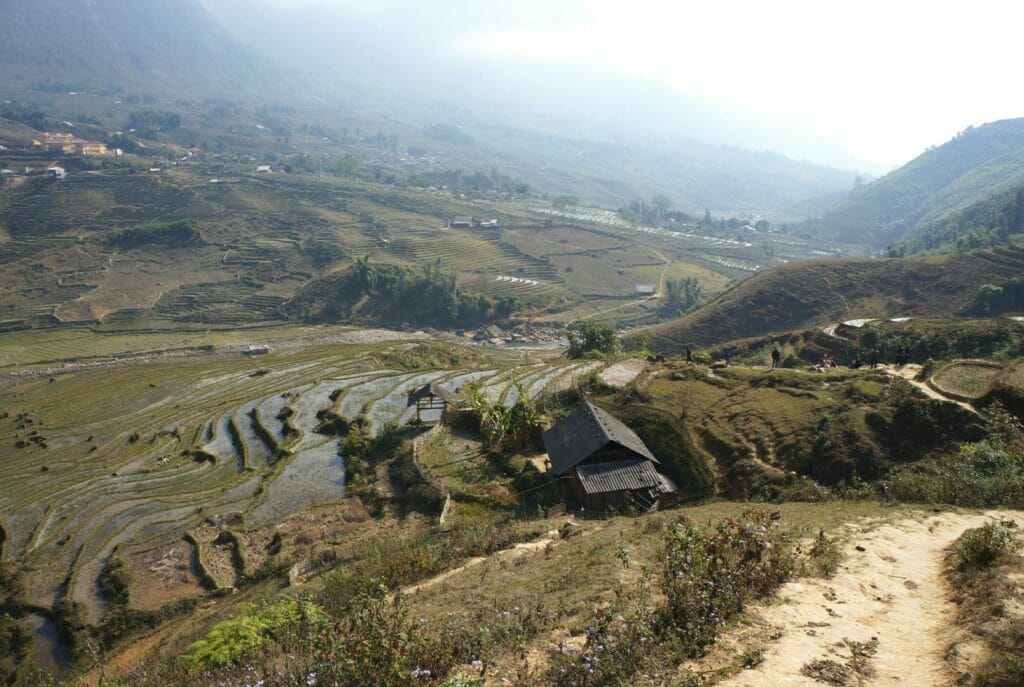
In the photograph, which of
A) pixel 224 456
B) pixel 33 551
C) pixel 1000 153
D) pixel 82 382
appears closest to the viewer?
pixel 33 551

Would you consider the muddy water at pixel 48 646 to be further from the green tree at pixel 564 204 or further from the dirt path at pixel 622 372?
the green tree at pixel 564 204

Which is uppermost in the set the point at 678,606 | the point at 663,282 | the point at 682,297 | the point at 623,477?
the point at 678,606

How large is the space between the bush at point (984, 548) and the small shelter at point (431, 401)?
25.5m

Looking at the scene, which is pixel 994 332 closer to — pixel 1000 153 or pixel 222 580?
pixel 222 580

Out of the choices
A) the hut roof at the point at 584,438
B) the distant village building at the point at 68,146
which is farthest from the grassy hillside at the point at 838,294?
the distant village building at the point at 68,146

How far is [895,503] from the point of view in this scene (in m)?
15.3

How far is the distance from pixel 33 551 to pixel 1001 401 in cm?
3769

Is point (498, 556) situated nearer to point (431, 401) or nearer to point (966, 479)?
point (966, 479)

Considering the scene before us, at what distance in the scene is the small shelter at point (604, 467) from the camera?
20.4 metres

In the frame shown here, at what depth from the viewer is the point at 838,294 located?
68.6 m

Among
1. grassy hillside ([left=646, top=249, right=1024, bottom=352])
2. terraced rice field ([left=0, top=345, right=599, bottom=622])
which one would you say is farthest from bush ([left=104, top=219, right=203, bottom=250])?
grassy hillside ([left=646, top=249, right=1024, bottom=352])

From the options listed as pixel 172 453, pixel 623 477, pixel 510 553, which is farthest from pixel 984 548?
pixel 172 453

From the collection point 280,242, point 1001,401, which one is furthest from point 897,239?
point 1001,401

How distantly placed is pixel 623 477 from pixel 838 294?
59.9 meters
